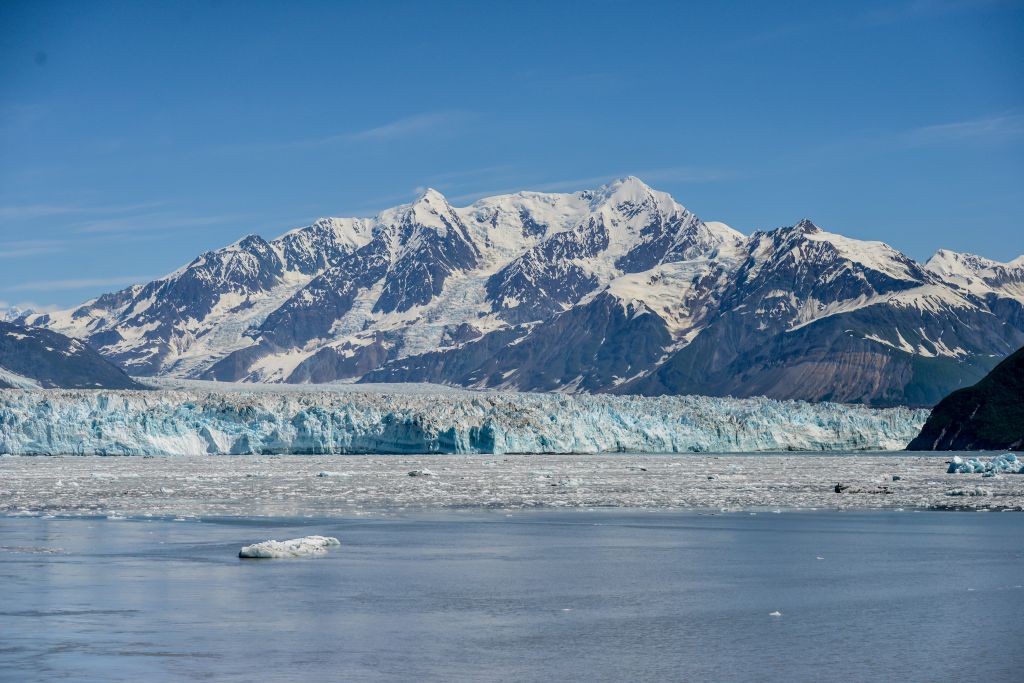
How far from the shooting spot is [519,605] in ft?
89.7

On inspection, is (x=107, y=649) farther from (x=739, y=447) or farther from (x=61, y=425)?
(x=739, y=447)

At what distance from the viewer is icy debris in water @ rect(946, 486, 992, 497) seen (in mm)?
58875

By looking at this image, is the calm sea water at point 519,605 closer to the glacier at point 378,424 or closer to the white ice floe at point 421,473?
the white ice floe at point 421,473

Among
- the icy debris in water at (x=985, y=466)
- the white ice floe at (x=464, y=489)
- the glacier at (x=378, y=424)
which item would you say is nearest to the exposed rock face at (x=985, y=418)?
the glacier at (x=378, y=424)

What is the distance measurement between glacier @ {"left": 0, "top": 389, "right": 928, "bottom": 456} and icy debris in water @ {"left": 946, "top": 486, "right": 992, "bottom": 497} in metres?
63.8

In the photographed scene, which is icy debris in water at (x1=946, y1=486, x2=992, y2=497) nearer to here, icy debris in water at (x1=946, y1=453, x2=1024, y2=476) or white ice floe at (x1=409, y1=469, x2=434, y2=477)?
icy debris in water at (x1=946, y1=453, x2=1024, y2=476)

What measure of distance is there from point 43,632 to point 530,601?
32.2 feet

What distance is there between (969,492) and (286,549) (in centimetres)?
3609

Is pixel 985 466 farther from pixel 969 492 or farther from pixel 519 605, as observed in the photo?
pixel 519 605

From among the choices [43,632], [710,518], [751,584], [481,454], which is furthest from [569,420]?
[43,632]

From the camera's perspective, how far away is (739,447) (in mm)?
137500

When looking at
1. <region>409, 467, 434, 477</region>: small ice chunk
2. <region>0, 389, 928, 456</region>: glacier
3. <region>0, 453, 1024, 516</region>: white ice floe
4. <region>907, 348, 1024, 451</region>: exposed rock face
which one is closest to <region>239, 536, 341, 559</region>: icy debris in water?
<region>0, 453, 1024, 516</region>: white ice floe

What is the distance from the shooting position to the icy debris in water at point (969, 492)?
5888 cm

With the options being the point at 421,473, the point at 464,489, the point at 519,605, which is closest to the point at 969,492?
the point at 464,489
